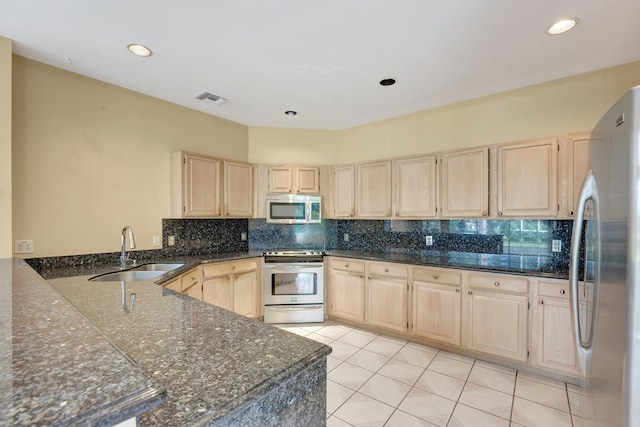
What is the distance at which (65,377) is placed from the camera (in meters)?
0.51

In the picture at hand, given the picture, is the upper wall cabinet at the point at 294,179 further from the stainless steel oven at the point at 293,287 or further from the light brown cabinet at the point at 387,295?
the light brown cabinet at the point at 387,295

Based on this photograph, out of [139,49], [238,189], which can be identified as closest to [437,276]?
[238,189]

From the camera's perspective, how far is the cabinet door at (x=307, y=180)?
414 cm

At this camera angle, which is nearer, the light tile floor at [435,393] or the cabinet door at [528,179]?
the light tile floor at [435,393]

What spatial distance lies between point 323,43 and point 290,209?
2241 mm

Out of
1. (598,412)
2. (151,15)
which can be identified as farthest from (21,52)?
(598,412)

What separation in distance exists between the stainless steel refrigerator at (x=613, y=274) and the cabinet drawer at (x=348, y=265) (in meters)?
2.36

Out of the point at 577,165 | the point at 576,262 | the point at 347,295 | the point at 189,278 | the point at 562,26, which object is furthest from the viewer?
the point at 347,295

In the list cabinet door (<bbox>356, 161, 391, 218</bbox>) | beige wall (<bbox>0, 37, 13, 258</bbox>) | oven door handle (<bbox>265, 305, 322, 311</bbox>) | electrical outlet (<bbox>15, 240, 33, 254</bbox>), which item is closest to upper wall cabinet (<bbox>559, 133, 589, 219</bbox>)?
cabinet door (<bbox>356, 161, 391, 218</bbox>)

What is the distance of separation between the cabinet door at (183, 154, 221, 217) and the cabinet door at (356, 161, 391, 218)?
1824 millimetres

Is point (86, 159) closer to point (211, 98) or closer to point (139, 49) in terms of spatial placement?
point (139, 49)

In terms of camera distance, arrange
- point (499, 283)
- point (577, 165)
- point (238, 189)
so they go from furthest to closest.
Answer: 1. point (238, 189)
2. point (499, 283)
3. point (577, 165)

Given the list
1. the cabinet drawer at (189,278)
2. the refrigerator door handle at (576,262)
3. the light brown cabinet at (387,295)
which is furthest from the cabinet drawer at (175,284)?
the refrigerator door handle at (576,262)

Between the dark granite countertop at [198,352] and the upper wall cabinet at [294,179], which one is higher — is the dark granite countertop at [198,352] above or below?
below
